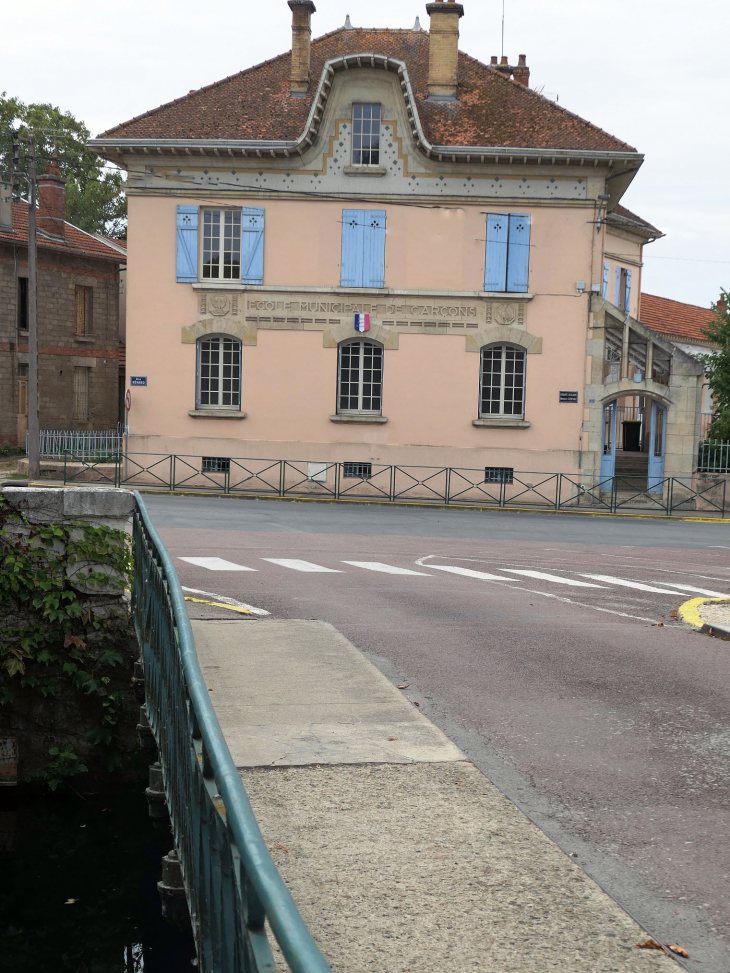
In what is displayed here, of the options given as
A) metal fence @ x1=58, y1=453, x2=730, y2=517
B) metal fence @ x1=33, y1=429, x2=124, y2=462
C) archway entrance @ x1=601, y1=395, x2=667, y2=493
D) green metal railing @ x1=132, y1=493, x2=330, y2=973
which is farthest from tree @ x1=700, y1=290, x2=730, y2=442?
green metal railing @ x1=132, y1=493, x2=330, y2=973

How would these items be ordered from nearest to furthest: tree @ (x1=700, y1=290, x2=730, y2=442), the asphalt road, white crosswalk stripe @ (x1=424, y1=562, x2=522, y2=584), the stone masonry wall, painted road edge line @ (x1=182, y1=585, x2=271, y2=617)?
the asphalt road
painted road edge line @ (x1=182, y1=585, x2=271, y2=617)
white crosswalk stripe @ (x1=424, y1=562, x2=522, y2=584)
tree @ (x1=700, y1=290, x2=730, y2=442)
the stone masonry wall

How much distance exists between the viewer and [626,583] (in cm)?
1430

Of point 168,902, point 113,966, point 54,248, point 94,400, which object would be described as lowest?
point 113,966

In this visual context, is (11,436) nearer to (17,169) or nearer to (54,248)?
(54,248)

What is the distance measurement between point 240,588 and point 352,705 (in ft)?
18.0

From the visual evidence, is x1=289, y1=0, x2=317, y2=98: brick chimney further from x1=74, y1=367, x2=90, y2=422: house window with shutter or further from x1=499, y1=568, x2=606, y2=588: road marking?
x1=499, y1=568, x2=606, y2=588: road marking

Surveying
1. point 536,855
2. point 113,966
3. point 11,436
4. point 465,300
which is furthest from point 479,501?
point 536,855

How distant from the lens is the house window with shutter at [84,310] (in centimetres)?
4178

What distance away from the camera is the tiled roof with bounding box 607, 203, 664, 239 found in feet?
131

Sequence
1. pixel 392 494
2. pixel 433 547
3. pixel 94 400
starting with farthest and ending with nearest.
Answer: pixel 94 400 → pixel 392 494 → pixel 433 547

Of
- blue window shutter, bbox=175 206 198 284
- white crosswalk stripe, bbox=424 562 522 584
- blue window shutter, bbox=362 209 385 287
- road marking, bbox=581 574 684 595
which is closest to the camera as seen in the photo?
road marking, bbox=581 574 684 595

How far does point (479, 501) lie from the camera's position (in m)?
27.8

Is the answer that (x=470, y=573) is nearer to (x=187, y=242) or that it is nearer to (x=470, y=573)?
(x=470, y=573)

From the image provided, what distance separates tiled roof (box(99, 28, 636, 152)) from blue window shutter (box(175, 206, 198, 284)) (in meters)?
1.98
